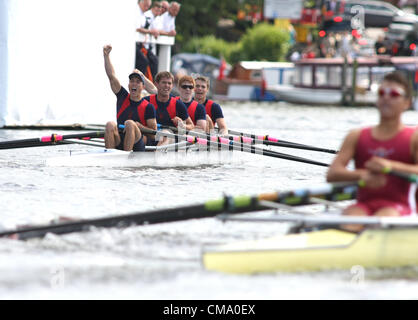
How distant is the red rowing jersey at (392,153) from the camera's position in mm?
5918

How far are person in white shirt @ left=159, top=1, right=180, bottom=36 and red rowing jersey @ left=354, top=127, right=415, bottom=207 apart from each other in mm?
12949

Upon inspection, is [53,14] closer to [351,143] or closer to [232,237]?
[232,237]

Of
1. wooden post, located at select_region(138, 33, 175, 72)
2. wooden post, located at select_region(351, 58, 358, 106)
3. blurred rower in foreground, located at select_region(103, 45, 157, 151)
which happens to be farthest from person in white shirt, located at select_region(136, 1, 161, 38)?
wooden post, located at select_region(351, 58, 358, 106)

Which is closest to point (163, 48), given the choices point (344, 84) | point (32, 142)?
point (32, 142)

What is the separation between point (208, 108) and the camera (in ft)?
42.1

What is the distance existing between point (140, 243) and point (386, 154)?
210 cm

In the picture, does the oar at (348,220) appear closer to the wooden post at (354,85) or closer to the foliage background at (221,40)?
the wooden post at (354,85)

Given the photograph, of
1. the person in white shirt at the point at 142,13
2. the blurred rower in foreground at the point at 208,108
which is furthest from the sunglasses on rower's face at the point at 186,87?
the person in white shirt at the point at 142,13

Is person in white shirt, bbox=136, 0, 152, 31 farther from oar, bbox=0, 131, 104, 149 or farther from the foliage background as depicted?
the foliage background

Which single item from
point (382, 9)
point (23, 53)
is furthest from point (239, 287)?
point (382, 9)

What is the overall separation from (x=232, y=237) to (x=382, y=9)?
1434 inches

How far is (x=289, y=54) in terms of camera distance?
132 feet

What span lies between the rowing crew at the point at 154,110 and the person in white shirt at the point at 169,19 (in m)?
5.82

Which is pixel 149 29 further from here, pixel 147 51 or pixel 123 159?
pixel 123 159
